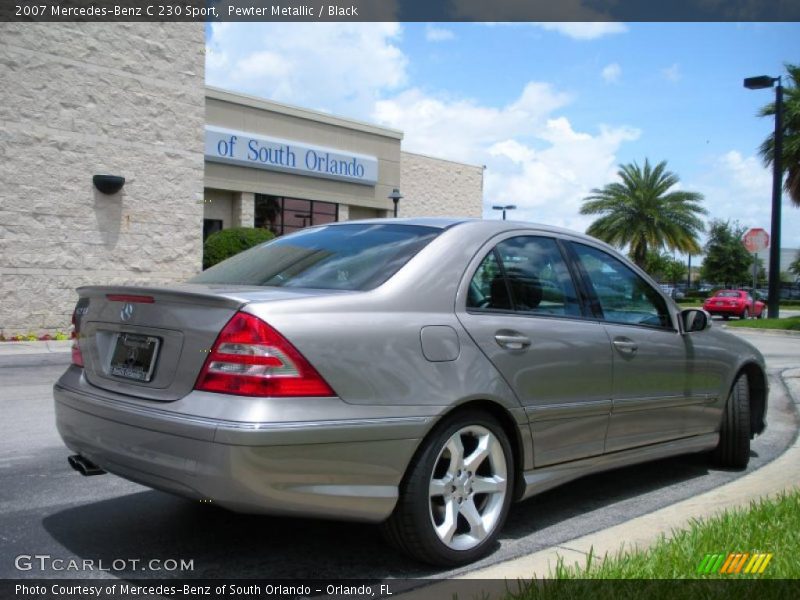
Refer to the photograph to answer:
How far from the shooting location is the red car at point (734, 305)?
33000mm

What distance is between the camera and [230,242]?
21797mm

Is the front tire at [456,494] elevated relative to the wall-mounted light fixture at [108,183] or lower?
lower

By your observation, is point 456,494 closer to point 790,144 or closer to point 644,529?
point 644,529

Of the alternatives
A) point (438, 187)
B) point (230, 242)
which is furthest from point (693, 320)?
point (438, 187)

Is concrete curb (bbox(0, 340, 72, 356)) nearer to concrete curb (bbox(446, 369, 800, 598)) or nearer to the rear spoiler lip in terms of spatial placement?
the rear spoiler lip

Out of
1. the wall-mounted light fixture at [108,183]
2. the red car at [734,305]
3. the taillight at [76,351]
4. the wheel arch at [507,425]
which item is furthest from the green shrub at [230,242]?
the red car at [734,305]

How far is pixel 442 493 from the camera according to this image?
11.7ft

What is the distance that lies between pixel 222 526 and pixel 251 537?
0.73 ft

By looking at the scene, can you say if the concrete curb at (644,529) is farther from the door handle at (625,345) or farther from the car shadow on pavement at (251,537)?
the door handle at (625,345)

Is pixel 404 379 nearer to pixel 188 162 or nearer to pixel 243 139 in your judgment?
pixel 188 162

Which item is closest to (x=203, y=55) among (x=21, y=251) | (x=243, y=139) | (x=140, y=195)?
(x=140, y=195)

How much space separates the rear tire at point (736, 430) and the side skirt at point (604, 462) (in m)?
0.14

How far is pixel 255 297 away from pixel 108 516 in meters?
1.74

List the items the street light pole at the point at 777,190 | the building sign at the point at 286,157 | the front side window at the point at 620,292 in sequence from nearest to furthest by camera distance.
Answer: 1. the front side window at the point at 620,292
2. the street light pole at the point at 777,190
3. the building sign at the point at 286,157
